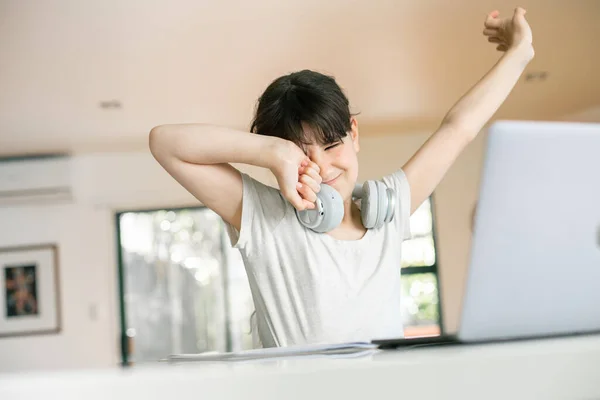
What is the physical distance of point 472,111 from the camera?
130 cm

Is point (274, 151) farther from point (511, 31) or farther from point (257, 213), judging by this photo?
point (511, 31)

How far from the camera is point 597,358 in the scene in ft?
1.28

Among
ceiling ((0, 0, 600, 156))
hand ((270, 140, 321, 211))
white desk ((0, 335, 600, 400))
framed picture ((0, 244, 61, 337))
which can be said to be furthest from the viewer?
framed picture ((0, 244, 61, 337))

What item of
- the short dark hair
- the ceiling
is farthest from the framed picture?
the short dark hair

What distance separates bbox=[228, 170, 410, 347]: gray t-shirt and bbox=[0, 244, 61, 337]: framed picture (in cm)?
496

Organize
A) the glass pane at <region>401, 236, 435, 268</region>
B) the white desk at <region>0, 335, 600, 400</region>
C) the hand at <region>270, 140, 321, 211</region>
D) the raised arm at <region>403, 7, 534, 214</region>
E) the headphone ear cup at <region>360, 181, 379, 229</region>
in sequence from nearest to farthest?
the white desk at <region>0, 335, 600, 400</region> < the hand at <region>270, 140, 321, 211</region> < the headphone ear cup at <region>360, 181, 379, 229</region> < the raised arm at <region>403, 7, 534, 214</region> < the glass pane at <region>401, 236, 435, 268</region>

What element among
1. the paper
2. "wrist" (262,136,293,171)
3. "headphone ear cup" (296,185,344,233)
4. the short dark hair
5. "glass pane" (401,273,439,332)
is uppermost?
the short dark hair

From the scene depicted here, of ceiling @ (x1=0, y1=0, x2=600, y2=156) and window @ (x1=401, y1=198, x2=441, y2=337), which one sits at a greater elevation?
ceiling @ (x1=0, y1=0, x2=600, y2=156)

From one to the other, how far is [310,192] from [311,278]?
0.16 metres

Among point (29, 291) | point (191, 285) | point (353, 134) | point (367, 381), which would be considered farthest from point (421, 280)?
point (367, 381)

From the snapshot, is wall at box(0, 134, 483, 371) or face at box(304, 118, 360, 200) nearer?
face at box(304, 118, 360, 200)

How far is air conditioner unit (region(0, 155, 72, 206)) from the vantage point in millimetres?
5602

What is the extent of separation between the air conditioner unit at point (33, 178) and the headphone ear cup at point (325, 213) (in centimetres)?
492

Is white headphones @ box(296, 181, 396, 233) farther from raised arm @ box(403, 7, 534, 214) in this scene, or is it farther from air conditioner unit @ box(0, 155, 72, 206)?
air conditioner unit @ box(0, 155, 72, 206)
